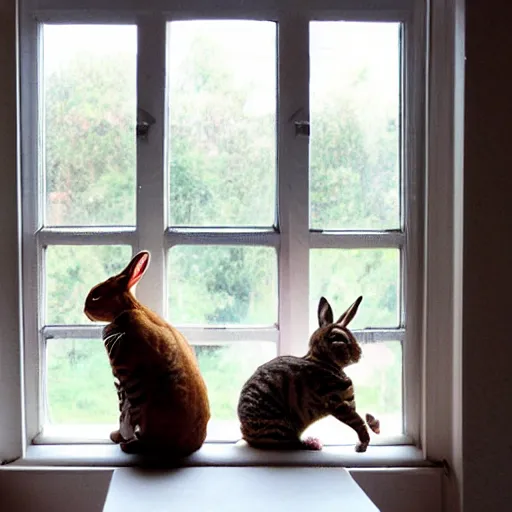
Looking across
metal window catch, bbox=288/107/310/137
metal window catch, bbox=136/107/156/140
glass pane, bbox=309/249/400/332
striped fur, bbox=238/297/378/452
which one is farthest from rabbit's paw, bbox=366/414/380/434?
metal window catch, bbox=136/107/156/140

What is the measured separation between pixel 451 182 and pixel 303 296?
0.35 meters

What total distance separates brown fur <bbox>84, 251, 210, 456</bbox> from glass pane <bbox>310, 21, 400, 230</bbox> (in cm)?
37

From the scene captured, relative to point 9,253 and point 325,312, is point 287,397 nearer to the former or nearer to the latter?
point 325,312

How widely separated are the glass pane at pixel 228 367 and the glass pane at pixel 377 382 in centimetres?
16

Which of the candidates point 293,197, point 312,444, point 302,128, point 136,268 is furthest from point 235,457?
point 302,128

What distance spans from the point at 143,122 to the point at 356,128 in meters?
0.41

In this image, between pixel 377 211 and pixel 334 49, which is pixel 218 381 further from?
pixel 334 49

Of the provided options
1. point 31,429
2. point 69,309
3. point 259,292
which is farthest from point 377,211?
point 31,429

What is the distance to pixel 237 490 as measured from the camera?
1118 millimetres

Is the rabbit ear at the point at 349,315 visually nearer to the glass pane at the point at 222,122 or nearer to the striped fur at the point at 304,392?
the striped fur at the point at 304,392

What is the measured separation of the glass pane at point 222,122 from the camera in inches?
53.7

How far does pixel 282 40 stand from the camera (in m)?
1.35

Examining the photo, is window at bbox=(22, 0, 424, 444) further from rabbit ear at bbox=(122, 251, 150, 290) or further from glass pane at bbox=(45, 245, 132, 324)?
rabbit ear at bbox=(122, 251, 150, 290)
